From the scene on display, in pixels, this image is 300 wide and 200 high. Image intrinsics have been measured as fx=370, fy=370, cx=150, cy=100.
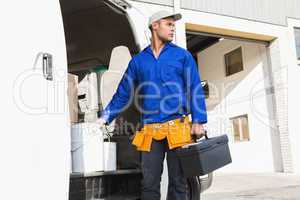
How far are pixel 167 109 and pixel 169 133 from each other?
0.54 feet

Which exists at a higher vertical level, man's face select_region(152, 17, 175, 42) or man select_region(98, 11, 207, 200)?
man's face select_region(152, 17, 175, 42)

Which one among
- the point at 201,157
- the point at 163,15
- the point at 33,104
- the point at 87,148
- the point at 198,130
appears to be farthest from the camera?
the point at 87,148

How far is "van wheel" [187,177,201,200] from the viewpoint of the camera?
280cm

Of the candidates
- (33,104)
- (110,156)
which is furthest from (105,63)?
(33,104)

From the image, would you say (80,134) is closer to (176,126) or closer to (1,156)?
Answer: (176,126)

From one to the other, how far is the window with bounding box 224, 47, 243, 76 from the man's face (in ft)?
30.7

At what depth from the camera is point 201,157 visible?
229 cm

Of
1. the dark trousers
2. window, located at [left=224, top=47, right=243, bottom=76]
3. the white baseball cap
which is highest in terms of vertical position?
window, located at [left=224, top=47, right=243, bottom=76]

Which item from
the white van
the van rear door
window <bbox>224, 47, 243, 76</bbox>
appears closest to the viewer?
the white van

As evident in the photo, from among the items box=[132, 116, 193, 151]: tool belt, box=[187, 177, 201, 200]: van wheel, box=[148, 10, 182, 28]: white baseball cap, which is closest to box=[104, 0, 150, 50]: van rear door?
box=[148, 10, 182, 28]: white baseball cap

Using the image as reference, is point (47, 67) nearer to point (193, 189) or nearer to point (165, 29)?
point (165, 29)

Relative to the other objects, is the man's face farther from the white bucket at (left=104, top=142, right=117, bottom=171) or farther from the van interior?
the white bucket at (left=104, top=142, right=117, bottom=171)

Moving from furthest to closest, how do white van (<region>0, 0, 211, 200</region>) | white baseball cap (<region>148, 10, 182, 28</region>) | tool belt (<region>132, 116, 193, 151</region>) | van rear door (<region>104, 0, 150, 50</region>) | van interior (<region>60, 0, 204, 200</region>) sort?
van rear door (<region>104, 0, 150, 50</region>), van interior (<region>60, 0, 204, 200</region>), white baseball cap (<region>148, 10, 182, 28</region>), tool belt (<region>132, 116, 193, 151</region>), white van (<region>0, 0, 211, 200</region>)

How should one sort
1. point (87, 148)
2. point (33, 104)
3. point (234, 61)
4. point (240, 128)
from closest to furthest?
point (33, 104) < point (87, 148) < point (240, 128) < point (234, 61)
